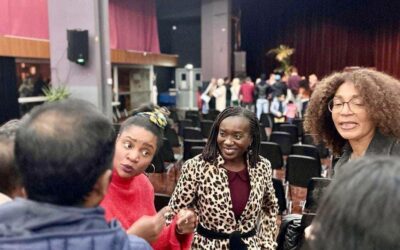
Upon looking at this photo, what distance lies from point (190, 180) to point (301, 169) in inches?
109

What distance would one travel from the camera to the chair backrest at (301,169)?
425cm

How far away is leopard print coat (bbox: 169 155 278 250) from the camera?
1868mm

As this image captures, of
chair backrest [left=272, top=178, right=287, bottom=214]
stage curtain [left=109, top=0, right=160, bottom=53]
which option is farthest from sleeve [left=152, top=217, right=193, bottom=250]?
stage curtain [left=109, top=0, right=160, bottom=53]

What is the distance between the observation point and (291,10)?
1738 cm

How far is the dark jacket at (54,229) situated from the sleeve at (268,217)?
1266mm

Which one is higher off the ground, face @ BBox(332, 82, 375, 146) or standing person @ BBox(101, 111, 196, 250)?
face @ BBox(332, 82, 375, 146)

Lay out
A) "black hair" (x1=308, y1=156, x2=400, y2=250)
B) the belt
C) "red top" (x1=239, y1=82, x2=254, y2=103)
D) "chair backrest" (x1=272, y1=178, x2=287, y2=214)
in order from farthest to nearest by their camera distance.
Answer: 1. "red top" (x1=239, y1=82, x2=254, y2=103)
2. "chair backrest" (x1=272, y1=178, x2=287, y2=214)
3. the belt
4. "black hair" (x1=308, y1=156, x2=400, y2=250)

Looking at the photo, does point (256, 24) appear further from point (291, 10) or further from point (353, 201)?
point (353, 201)

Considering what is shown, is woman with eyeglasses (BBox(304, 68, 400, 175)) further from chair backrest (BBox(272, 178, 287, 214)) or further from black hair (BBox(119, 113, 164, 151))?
chair backrest (BBox(272, 178, 287, 214))

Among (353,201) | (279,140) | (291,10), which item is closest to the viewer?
(353,201)

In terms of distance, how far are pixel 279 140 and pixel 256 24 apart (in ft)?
42.5

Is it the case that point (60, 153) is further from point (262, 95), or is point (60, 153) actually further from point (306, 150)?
point (262, 95)

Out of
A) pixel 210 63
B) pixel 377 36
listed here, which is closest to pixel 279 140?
pixel 210 63

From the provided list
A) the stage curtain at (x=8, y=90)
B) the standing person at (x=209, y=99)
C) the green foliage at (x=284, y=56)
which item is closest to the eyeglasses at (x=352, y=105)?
the stage curtain at (x=8, y=90)
